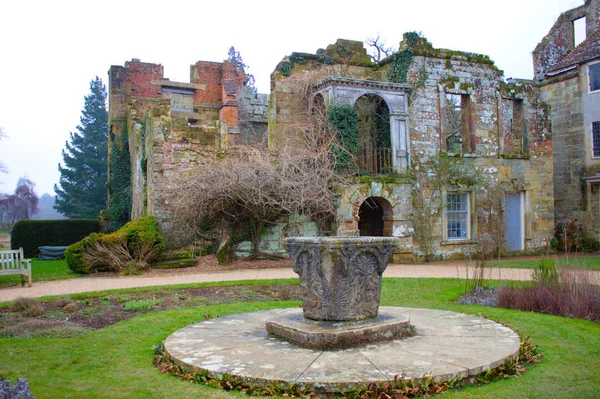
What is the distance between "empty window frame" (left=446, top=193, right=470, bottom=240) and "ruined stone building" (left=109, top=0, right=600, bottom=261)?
4cm

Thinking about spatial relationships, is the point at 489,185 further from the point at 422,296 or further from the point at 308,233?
the point at 422,296

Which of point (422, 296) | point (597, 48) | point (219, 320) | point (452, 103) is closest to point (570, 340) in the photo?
point (422, 296)

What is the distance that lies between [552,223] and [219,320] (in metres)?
18.1

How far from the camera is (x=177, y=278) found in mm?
13516

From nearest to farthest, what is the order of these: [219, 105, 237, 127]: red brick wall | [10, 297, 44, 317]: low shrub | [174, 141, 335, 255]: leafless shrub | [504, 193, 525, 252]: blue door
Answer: [10, 297, 44, 317]: low shrub < [174, 141, 335, 255]: leafless shrub < [504, 193, 525, 252]: blue door < [219, 105, 237, 127]: red brick wall

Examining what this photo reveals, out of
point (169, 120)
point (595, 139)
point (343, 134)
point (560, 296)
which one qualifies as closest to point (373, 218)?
point (343, 134)

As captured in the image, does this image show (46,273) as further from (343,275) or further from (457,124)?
(457,124)

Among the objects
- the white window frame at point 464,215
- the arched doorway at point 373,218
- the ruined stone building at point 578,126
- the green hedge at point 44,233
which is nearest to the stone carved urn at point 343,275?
the arched doorway at point 373,218

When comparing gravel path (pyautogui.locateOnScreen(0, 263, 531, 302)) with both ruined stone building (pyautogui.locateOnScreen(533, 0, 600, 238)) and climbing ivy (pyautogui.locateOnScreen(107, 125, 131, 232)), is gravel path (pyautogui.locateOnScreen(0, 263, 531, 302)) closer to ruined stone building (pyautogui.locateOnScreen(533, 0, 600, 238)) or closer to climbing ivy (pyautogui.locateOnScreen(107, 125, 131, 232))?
climbing ivy (pyautogui.locateOnScreen(107, 125, 131, 232))

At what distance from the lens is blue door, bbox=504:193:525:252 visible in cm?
2047

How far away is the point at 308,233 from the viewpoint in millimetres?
17391

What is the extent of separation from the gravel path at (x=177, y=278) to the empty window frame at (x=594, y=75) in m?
12.5

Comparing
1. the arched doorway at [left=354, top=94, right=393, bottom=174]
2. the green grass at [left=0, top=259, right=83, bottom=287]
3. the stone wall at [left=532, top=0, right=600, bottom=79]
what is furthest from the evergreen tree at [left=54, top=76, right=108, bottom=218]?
the stone wall at [left=532, top=0, right=600, bottom=79]

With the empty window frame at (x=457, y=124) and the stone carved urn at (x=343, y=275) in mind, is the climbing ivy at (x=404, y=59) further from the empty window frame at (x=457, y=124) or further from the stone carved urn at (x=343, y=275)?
the stone carved urn at (x=343, y=275)
